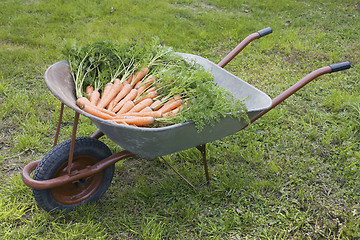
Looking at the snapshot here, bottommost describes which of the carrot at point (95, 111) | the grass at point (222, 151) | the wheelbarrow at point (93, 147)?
the grass at point (222, 151)

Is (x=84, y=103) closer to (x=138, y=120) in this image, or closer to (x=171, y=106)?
(x=138, y=120)

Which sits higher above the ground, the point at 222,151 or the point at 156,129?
the point at 156,129

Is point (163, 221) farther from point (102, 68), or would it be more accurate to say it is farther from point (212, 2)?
point (212, 2)

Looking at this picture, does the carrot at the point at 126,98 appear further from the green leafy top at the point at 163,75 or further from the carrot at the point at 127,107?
the green leafy top at the point at 163,75

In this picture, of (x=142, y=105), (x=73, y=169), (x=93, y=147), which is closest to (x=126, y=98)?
(x=142, y=105)

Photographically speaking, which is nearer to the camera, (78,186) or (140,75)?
(78,186)

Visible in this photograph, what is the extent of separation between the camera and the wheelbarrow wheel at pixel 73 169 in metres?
2.41

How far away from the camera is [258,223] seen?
2.70 m

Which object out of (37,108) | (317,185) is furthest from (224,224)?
(37,108)

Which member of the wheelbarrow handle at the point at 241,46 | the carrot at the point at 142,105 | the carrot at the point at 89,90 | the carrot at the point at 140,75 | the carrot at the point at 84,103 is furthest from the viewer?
the wheelbarrow handle at the point at 241,46

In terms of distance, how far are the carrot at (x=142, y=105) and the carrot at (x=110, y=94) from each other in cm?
22

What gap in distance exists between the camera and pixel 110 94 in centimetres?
265

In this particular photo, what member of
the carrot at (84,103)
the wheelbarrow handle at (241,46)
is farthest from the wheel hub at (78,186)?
the wheelbarrow handle at (241,46)

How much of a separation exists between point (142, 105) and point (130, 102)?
0.10 metres
